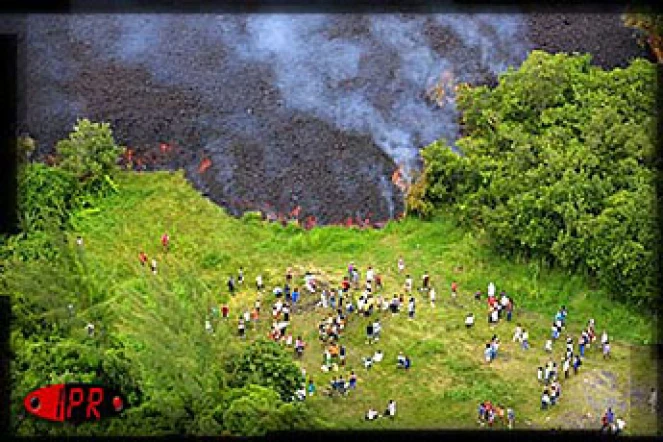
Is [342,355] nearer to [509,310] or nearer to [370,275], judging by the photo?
[370,275]

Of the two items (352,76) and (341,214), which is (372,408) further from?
(352,76)

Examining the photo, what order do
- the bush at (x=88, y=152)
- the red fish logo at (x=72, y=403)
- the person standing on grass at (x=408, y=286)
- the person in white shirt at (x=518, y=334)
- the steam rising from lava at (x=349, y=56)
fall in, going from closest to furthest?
the red fish logo at (x=72, y=403) < the person in white shirt at (x=518, y=334) < the person standing on grass at (x=408, y=286) < the bush at (x=88, y=152) < the steam rising from lava at (x=349, y=56)

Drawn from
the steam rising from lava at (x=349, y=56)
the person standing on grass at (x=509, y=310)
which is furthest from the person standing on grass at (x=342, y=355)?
the steam rising from lava at (x=349, y=56)

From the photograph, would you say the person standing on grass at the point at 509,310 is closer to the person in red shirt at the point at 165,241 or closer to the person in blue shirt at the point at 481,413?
the person in blue shirt at the point at 481,413

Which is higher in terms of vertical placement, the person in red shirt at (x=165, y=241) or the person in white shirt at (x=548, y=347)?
the person in red shirt at (x=165, y=241)

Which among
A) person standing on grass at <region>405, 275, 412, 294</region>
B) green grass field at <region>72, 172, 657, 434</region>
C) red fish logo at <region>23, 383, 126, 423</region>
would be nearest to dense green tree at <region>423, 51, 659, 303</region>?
green grass field at <region>72, 172, 657, 434</region>

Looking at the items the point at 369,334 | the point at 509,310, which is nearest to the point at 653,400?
the point at 509,310

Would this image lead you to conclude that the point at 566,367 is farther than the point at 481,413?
Yes
